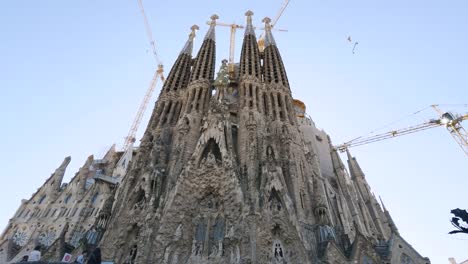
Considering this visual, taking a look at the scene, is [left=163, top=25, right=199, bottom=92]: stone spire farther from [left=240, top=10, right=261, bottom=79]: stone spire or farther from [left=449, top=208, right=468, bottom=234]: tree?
[left=449, top=208, right=468, bottom=234]: tree

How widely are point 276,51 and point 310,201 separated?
64.2ft

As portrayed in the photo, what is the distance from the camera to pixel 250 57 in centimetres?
3306

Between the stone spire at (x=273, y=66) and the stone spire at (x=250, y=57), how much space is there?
34.1 inches

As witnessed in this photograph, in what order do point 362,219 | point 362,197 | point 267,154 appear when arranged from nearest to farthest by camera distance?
point 267,154, point 362,219, point 362,197

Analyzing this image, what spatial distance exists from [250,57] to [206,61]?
451 cm

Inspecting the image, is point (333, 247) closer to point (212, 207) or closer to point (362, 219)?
point (212, 207)

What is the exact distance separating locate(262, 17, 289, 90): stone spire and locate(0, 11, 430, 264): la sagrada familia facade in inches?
6.0

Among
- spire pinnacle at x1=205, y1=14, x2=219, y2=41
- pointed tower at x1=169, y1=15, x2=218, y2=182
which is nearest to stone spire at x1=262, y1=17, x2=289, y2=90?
pointed tower at x1=169, y1=15, x2=218, y2=182

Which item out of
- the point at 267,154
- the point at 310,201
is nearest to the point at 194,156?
the point at 267,154

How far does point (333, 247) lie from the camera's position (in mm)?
16953

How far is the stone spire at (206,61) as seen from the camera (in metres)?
31.1

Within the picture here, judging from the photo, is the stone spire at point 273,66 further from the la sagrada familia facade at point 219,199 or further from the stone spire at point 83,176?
the stone spire at point 83,176

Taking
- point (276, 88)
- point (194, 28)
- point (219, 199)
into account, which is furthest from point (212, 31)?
point (219, 199)

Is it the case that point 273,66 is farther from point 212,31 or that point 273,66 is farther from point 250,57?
point 212,31
